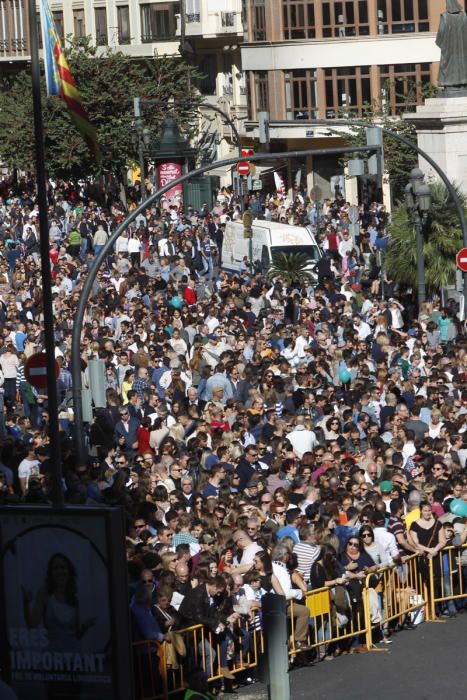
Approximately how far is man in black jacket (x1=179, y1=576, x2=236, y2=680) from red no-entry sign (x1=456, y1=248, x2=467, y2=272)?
15.8 m

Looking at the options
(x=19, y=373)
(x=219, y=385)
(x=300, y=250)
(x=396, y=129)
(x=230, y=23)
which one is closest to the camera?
(x=219, y=385)

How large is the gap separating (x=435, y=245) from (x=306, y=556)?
681 inches

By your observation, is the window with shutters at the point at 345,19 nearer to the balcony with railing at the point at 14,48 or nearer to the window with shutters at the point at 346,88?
the window with shutters at the point at 346,88

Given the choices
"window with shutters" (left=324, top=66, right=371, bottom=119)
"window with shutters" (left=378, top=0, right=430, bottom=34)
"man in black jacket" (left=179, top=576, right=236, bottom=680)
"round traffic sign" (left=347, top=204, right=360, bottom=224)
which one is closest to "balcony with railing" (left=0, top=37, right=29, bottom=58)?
"window with shutters" (left=324, top=66, right=371, bottom=119)

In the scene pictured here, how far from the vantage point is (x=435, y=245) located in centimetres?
3328

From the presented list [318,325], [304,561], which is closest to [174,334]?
[318,325]

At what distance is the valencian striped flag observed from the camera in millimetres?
16969

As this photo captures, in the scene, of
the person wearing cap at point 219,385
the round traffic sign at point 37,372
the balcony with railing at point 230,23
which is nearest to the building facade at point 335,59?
the balcony with railing at point 230,23

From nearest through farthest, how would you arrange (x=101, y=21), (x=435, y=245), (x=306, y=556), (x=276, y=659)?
(x=276, y=659)
(x=306, y=556)
(x=435, y=245)
(x=101, y=21)

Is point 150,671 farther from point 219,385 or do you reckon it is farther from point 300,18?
point 300,18

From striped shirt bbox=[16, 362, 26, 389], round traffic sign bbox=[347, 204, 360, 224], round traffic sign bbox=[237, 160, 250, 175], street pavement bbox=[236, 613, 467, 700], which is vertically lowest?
street pavement bbox=[236, 613, 467, 700]

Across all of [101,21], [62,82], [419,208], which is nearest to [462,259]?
[419,208]

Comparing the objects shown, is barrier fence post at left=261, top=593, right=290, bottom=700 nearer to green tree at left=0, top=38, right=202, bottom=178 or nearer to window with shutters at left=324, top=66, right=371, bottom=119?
green tree at left=0, top=38, right=202, bottom=178

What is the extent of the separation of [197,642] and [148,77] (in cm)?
5258
